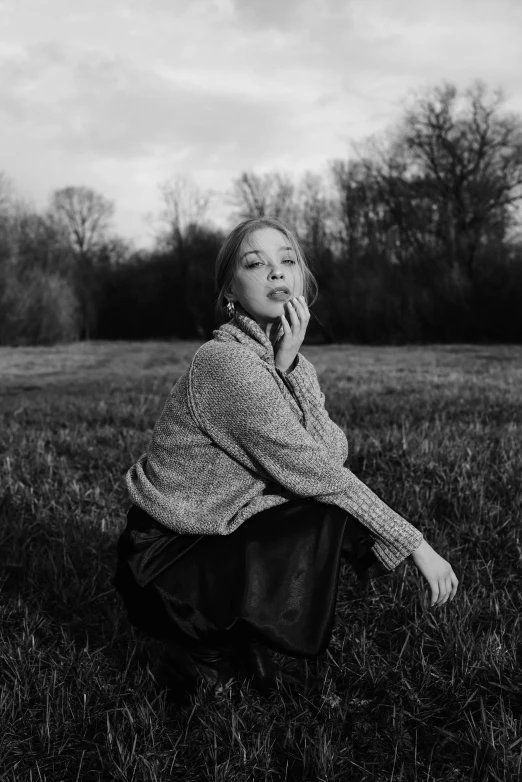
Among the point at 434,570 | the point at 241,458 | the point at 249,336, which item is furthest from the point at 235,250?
the point at 434,570

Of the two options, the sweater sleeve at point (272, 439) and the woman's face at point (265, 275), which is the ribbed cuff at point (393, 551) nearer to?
the sweater sleeve at point (272, 439)

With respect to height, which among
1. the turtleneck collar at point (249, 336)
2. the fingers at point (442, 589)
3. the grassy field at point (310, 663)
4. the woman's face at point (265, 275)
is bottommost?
the grassy field at point (310, 663)

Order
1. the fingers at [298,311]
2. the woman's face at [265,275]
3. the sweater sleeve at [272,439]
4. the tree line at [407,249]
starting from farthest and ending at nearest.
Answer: the tree line at [407,249], the woman's face at [265,275], the fingers at [298,311], the sweater sleeve at [272,439]

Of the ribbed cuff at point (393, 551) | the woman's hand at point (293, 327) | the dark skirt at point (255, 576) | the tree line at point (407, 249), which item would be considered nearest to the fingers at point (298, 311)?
the woman's hand at point (293, 327)

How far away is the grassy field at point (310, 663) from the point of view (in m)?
2.11

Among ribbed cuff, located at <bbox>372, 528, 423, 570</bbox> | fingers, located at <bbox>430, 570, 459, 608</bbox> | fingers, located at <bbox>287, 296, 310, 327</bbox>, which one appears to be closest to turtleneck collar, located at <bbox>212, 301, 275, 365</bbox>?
fingers, located at <bbox>287, 296, 310, 327</bbox>

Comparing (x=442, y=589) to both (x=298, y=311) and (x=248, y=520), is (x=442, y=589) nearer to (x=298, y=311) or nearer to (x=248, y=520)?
(x=248, y=520)

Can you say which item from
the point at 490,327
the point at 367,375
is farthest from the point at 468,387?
the point at 490,327

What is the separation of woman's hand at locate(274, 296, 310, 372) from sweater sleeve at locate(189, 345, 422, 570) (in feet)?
0.40

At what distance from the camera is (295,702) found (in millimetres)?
2365

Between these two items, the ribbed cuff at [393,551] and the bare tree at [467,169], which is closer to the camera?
the ribbed cuff at [393,551]

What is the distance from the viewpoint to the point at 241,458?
87.0 inches

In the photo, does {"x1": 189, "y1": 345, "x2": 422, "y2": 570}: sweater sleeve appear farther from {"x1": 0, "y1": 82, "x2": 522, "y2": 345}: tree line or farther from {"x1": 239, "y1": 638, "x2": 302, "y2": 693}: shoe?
{"x1": 0, "y1": 82, "x2": 522, "y2": 345}: tree line

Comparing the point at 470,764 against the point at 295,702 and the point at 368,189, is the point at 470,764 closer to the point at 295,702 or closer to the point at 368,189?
the point at 295,702
